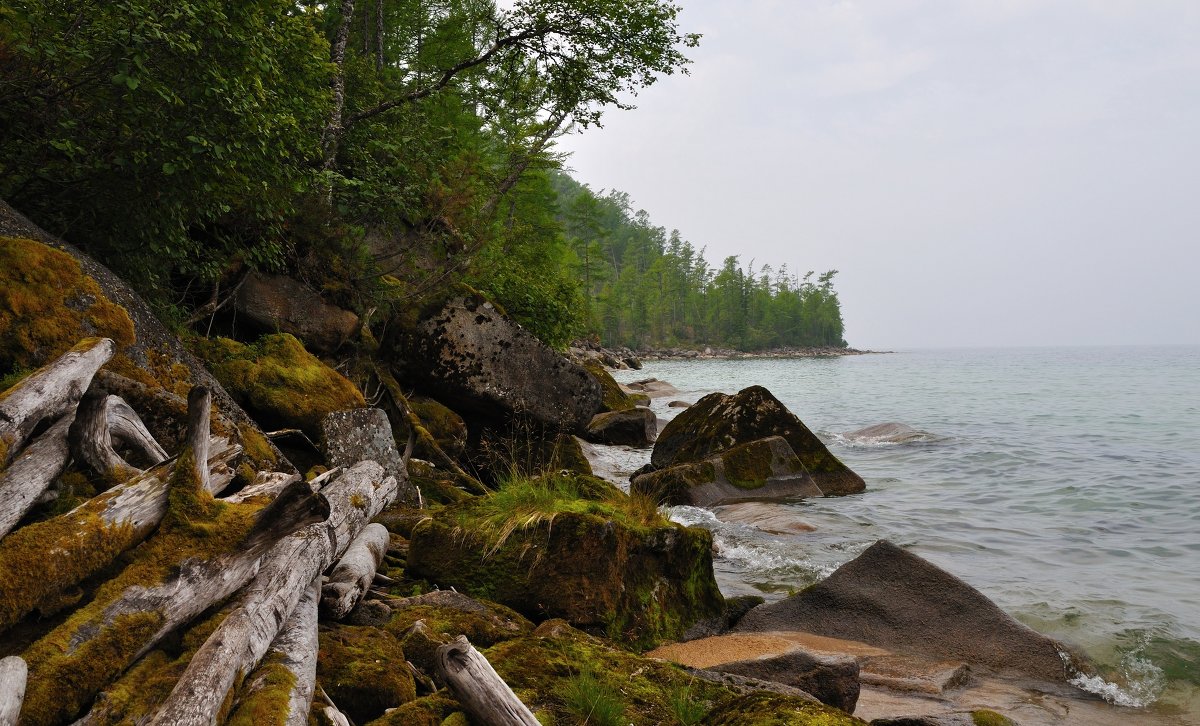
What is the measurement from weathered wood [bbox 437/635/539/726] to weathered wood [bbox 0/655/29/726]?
5.25 feet

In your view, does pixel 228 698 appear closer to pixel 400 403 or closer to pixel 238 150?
pixel 238 150

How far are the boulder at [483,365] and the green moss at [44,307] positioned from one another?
6014 mm

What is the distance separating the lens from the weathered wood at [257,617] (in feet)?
9.00

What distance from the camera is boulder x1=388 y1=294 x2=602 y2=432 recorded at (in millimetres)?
12117

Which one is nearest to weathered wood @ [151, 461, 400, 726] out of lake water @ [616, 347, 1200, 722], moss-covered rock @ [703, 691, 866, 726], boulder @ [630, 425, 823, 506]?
moss-covered rock @ [703, 691, 866, 726]

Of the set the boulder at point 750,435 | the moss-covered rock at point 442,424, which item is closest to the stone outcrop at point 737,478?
the boulder at point 750,435

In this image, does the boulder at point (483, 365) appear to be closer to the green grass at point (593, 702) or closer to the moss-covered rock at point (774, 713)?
the green grass at point (593, 702)

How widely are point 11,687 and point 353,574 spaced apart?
2.44m

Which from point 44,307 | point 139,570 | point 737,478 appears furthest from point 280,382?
point 737,478

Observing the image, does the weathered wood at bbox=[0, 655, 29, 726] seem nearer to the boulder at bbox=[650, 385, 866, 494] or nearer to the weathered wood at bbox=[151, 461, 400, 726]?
the weathered wood at bbox=[151, 461, 400, 726]

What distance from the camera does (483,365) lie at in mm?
12305

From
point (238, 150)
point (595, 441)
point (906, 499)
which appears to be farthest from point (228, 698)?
point (595, 441)

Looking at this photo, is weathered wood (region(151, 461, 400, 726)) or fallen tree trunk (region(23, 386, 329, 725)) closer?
weathered wood (region(151, 461, 400, 726))

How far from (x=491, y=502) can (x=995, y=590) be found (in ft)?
20.6
